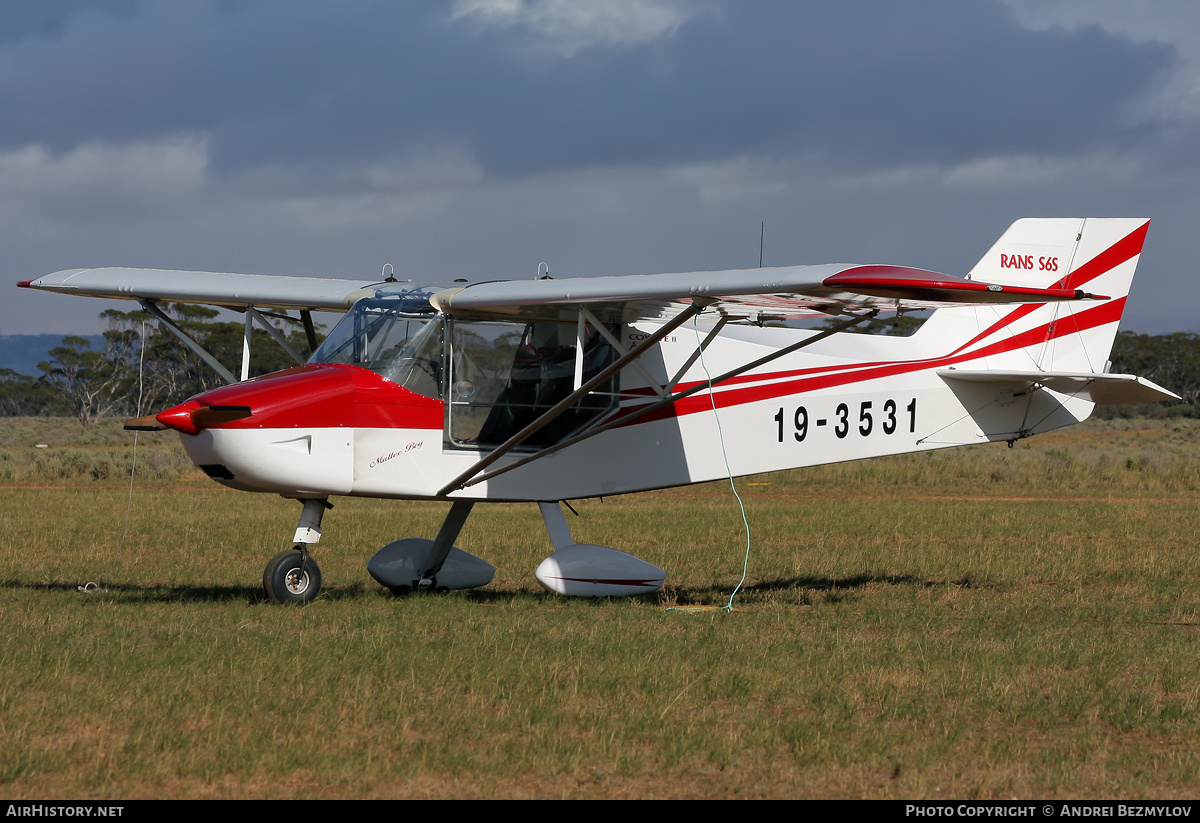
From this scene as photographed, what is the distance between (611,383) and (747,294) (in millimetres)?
2268

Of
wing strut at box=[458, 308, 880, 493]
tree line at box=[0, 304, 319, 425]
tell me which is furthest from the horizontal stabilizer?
tree line at box=[0, 304, 319, 425]

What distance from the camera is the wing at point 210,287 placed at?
37.7 ft

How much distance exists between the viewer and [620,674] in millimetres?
7277

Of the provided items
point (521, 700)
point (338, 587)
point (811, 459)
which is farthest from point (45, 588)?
point (811, 459)

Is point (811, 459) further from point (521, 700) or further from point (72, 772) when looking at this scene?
point (72, 772)

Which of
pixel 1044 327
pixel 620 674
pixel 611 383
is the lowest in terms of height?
pixel 620 674

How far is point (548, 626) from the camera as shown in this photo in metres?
9.05

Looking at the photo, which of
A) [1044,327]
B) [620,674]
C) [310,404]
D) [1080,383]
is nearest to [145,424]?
[310,404]

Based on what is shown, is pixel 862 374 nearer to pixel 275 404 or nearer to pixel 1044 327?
pixel 1044 327

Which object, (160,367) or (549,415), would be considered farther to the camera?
(160,367)

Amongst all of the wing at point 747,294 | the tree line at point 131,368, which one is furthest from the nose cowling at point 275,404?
the tree line at point 131,368

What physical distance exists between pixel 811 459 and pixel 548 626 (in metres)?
3.99

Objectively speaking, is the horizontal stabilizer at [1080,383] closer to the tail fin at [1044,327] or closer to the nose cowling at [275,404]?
the tail fin at [1044,327]

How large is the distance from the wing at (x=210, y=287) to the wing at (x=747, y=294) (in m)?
1.61
